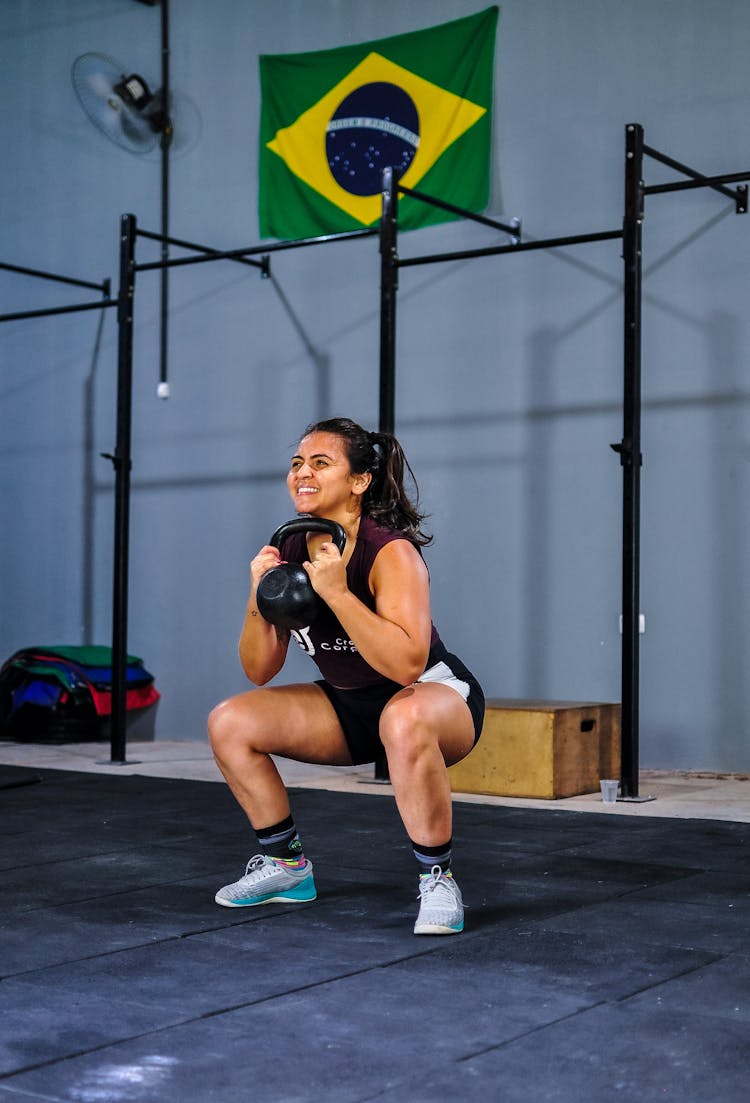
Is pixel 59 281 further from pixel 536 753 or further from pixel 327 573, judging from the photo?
pixel 327 573

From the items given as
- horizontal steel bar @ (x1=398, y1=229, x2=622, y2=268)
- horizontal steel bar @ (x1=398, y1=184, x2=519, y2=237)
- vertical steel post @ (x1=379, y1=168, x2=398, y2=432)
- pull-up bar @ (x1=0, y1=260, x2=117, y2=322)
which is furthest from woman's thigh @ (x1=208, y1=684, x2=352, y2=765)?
pull-up bar @ (x1=0, y1=260, x2=117, y2=322)

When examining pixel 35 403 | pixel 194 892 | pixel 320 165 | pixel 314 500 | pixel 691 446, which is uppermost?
pixel 320 165

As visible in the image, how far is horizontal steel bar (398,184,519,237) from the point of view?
16.2 ft

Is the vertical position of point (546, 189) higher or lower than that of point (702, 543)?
higher

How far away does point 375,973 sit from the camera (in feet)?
7.23

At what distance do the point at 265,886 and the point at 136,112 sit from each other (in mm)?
5028

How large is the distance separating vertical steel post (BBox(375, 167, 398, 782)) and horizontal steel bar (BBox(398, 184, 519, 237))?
64mm

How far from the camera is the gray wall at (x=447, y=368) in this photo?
533 cm

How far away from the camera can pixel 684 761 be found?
209 inches

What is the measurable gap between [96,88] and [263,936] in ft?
17.1

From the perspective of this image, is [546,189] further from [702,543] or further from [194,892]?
[194,892]

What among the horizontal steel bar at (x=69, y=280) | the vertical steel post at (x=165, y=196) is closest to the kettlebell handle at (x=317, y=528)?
the horizontal steel bar at (x=69, y=280)

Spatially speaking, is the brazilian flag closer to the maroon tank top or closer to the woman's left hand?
the maroon tank top

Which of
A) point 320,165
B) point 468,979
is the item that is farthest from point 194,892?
point 320,165
